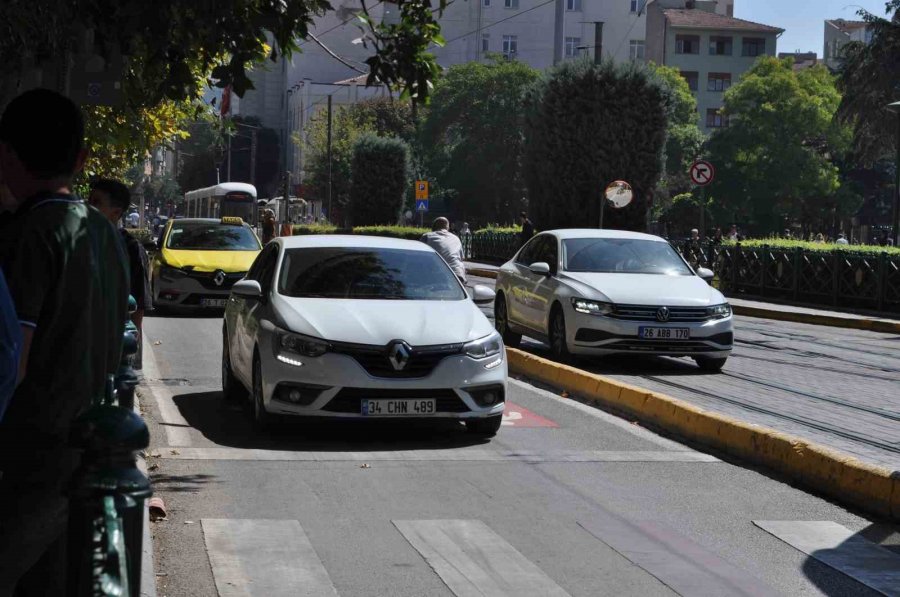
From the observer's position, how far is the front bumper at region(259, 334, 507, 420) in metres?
9.27

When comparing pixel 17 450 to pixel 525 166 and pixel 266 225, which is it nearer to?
pixel 266 225

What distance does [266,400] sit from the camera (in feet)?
31.1

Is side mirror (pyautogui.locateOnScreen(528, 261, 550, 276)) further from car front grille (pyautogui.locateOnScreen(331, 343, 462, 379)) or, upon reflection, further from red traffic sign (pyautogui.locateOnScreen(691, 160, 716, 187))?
red traffic sign (pyautogui.locateOnScreen(691, 160, 716, 187))

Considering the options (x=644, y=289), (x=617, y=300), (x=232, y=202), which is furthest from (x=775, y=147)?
A: (x=617, y=300)

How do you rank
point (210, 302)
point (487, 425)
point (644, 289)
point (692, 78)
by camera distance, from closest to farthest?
point (487, 425)
point (644, 289)
point (210, 302)
point (692, 78)

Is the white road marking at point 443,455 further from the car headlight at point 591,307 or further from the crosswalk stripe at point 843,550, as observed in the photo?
the car headlight at point 591,307

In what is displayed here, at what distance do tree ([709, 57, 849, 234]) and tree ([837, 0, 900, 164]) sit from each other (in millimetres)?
19296

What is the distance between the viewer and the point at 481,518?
279 inches

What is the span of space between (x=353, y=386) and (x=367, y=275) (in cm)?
157

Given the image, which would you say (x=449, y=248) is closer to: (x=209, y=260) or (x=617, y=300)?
(x=617, y=300)

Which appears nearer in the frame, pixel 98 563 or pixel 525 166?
pixel 98 563

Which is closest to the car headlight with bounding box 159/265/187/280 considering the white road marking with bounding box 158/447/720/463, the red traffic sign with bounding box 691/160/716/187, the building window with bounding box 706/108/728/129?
the white road marking with bounding box 158/447/720/463

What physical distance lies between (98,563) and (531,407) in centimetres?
937

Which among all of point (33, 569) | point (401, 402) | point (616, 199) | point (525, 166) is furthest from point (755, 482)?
point (525, 166)
